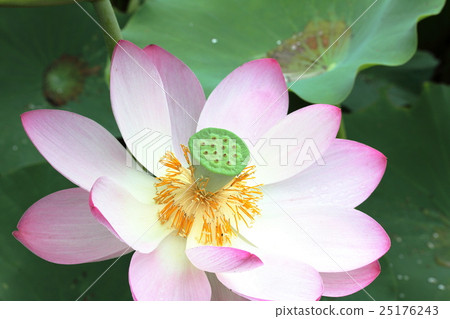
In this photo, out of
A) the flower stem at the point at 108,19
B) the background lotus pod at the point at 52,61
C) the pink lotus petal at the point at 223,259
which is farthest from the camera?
the background lotus pod at the point at 52,61

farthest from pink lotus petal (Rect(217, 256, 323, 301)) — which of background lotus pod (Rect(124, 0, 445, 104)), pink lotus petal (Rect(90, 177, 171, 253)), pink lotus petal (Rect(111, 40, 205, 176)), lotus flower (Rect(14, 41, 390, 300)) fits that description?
background lotus pod (Rect(124, 0, 445, 104))

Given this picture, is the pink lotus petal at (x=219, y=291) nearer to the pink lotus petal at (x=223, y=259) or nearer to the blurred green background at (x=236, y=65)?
the pink lotus petal at (x=223, y=259)

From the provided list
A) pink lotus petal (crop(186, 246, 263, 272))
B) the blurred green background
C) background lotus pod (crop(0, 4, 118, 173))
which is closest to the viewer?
pink lotus petal (crop(186, 246, 263, 272))

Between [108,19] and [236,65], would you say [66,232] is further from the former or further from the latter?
[236,65]

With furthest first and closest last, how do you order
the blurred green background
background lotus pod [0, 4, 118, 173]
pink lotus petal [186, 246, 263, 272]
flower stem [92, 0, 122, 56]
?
background lotus pod [0, 4, 118, 173] < the blurred green background < flower stem [92, 0, 122, 56] < pink lotus petal [186, 246, 263, 272]

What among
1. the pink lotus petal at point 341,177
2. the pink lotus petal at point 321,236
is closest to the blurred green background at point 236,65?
the pink lotus petal at point 341,177

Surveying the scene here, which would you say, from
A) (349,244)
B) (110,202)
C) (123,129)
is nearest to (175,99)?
(123,129)

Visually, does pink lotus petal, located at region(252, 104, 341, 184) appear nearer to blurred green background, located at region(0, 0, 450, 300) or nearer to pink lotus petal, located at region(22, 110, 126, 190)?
blurred green background, located at region(0, 0, 450, 300)

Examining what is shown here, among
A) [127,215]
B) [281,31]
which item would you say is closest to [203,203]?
[127,215]
